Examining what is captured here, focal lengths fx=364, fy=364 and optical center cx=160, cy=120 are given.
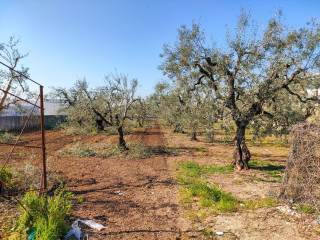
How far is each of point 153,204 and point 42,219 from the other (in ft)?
15.8

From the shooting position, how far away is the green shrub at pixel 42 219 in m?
7.88

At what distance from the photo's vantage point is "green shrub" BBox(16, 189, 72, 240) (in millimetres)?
7879

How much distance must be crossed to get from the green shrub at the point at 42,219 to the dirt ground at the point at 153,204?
0.92 meters

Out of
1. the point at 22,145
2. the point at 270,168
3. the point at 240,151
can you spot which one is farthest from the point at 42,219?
the point at 270,168

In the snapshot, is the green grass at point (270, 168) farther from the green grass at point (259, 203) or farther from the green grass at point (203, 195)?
the green grass at point (259, 203)

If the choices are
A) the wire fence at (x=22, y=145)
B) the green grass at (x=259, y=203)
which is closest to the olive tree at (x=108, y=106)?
the wire fence at (x=22, y=145)

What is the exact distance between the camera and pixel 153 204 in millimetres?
12305

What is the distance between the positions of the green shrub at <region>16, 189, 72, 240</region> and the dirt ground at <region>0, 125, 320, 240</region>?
0.92 m

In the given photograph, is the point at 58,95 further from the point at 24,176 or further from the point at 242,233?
the point at 242,233

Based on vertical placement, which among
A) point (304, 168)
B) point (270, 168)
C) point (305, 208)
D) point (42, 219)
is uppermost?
point (304, 168)

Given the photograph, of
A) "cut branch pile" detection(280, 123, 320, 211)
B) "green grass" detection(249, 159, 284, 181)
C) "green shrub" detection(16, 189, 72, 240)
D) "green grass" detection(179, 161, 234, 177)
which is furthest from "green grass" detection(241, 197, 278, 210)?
"green shrub" detection(16, 189, 72, 240)

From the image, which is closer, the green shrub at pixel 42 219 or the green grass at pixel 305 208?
the green shrub at pixel 42 219

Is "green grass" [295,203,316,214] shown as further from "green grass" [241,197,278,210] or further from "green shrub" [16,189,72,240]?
"green shrub" [16,189,72,240]

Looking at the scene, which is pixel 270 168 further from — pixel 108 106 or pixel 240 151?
pixel 108 106
